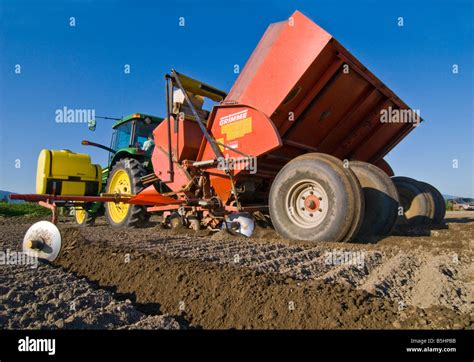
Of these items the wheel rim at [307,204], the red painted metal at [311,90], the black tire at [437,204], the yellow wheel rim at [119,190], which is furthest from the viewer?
the yellow wheel rim at [119,190]

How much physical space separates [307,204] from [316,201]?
119mm

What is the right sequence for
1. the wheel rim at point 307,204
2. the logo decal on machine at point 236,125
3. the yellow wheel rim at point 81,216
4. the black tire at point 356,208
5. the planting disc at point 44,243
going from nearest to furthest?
1. the planting disc at point 44,243
2. the black tire at point 356,208
3. the wheel rim at point 307,204
4. the logo decal on machine at point 236,125
5. the yellow wheel rim at point 81,216

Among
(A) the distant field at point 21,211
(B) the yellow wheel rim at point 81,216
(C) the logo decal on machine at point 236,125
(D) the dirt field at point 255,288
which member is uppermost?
(C) the logo decal on machine at point 236,125

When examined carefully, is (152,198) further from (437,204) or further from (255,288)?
(437,204)

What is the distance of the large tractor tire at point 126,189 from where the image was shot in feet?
20.7

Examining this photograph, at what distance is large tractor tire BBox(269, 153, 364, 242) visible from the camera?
129 inches

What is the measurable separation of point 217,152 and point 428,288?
10.4ft

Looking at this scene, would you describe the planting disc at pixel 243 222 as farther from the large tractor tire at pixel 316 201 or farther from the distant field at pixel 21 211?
the distant field at pixel 21 211

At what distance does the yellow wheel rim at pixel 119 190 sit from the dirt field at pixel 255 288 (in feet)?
11.3

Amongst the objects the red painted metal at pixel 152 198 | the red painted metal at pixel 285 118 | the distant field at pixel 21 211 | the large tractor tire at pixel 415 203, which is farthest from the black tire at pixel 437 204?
the distant field at pixel 21 211

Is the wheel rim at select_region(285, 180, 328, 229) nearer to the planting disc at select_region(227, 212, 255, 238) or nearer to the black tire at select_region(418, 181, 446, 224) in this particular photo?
the planting disc at select_region(227, 212, 255, 238)

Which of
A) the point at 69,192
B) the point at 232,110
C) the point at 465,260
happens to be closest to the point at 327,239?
the point at 465,260

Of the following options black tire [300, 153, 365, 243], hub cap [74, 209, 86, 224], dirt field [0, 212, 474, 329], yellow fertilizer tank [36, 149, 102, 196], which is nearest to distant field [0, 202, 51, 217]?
hub cap [74, 209, 86, 224]

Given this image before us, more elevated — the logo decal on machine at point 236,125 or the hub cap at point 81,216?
the logo decal on machine at point 236,125
